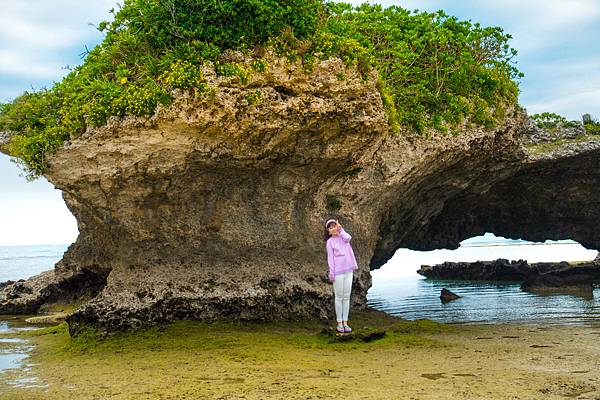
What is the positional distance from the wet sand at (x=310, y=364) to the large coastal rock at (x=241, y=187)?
2.15 ft

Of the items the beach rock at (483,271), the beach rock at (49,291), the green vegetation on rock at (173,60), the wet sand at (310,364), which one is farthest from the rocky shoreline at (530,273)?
the beach rock at (49,291)

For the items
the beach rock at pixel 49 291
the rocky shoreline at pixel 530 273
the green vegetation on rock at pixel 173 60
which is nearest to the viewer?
the green vegetation on rock at pixel 173 60

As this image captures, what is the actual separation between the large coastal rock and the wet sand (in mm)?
656

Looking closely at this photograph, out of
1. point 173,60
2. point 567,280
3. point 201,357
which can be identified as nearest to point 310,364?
point 201,357

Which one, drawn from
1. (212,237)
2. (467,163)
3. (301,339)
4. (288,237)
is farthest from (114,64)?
(467,163)

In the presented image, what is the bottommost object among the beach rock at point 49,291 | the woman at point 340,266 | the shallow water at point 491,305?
the shallow water at point 491,305

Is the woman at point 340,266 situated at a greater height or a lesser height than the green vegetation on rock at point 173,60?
lesser

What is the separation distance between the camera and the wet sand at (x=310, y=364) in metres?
6.32

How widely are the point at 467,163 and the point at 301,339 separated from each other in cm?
695

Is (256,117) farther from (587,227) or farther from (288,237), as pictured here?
(587,227)

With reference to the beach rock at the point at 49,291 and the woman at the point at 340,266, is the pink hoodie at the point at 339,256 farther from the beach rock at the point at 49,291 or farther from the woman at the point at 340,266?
the beach rock at the point at 49,291

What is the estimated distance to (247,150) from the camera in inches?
400

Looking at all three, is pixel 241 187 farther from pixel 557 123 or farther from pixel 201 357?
pixel 557 123

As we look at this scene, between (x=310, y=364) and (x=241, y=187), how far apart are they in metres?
4.30
